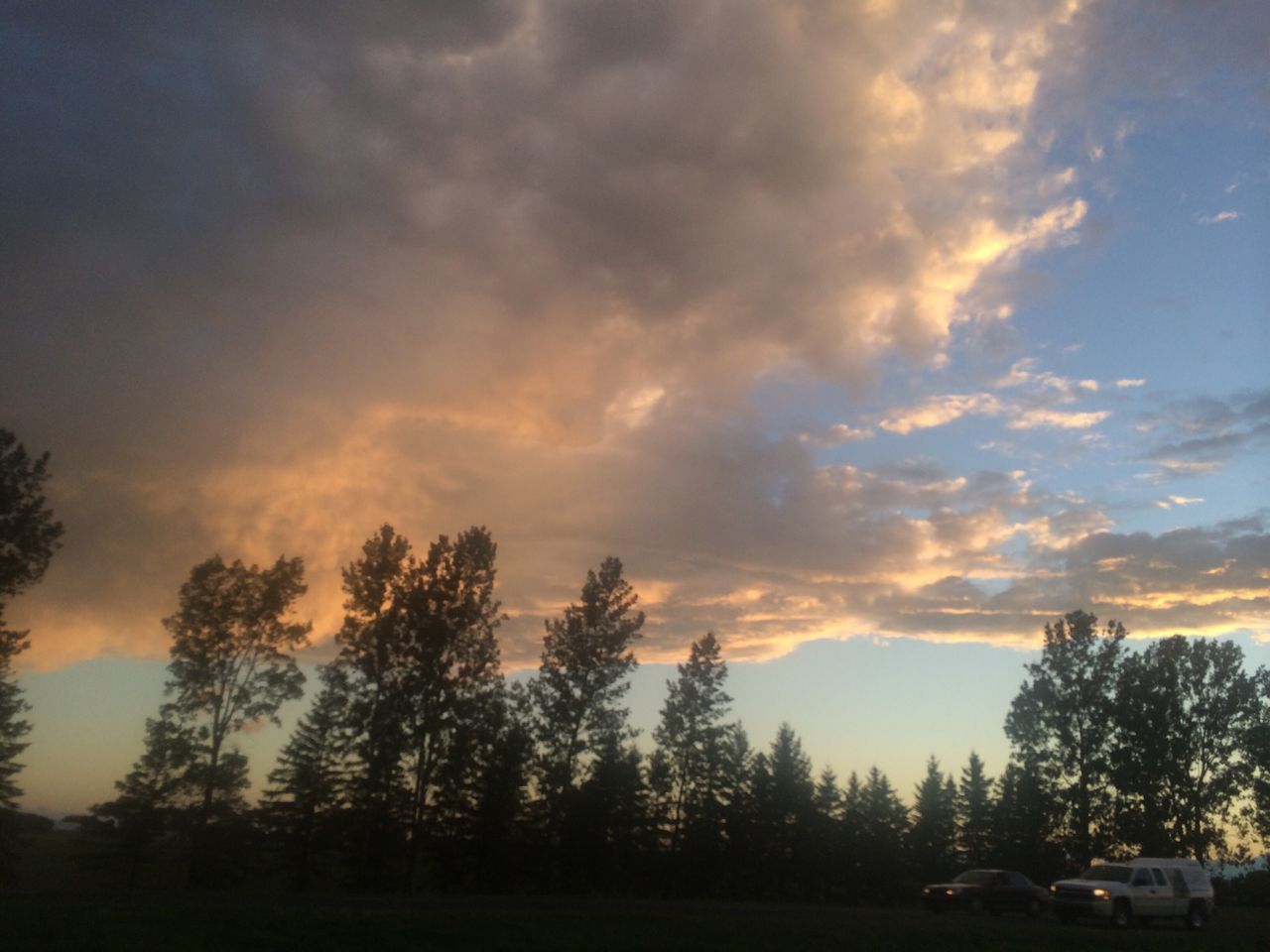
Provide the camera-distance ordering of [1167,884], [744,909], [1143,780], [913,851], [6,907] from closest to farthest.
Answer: [6,907], [744,909], [1167,884], [1143,780], [913,851]

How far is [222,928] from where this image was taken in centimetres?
1914

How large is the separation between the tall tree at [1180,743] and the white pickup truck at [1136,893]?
2976 centimetres

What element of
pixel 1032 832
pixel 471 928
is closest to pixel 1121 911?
pixel 471 928

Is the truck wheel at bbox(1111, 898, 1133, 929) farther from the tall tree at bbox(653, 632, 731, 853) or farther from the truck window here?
the tall tree at bbox(653, 632, 731, 853)

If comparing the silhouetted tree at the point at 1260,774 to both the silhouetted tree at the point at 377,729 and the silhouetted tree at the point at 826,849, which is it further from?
the silhouetted tree at the point at 377,729

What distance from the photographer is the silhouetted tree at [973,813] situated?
8131cm

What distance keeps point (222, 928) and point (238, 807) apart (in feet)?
117

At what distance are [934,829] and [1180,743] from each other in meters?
24.9

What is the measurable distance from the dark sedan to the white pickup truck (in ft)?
9.20

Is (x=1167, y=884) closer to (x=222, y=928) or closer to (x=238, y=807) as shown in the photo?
(x=222, y=928)

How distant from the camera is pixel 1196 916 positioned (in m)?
37.7

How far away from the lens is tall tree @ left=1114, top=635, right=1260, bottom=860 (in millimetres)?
66375

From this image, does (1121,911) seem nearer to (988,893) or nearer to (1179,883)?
(1179,883)

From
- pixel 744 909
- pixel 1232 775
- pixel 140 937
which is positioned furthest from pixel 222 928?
pixel 1232 775
